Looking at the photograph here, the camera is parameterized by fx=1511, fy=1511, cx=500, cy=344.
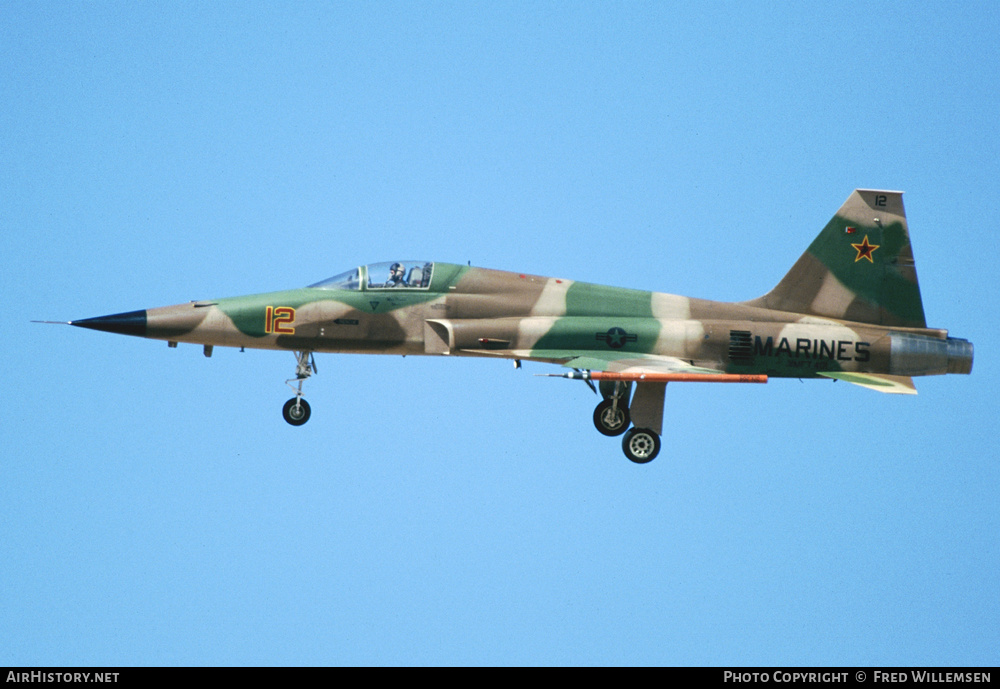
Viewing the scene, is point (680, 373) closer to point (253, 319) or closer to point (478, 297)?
point (478, 297)

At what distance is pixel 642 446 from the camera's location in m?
23.9

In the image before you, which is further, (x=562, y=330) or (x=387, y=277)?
(x=387, y=277)

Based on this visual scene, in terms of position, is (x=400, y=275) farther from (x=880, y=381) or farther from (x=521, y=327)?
(x=880, y=381)

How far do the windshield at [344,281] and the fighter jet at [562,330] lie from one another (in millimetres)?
23

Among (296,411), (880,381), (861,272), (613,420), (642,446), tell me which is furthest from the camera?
(861,272)

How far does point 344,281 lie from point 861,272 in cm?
851

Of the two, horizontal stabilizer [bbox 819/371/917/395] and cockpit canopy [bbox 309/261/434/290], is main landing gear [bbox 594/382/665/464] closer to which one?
horizontal stabilizer [bbox 819/371/917/395]

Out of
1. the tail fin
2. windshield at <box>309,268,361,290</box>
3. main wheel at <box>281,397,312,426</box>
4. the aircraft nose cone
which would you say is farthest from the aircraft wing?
the aircraft nose cone

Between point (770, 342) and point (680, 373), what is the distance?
2341 millimetres

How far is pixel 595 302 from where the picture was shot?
2441cm

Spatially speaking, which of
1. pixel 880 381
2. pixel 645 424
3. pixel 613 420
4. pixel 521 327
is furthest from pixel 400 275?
pixel 880 381

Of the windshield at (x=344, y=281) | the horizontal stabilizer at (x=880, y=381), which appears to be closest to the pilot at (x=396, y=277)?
the windshield at (x=344, y=281)

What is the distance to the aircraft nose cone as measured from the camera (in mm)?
23734

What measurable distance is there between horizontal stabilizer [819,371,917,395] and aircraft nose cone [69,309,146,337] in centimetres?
1089
